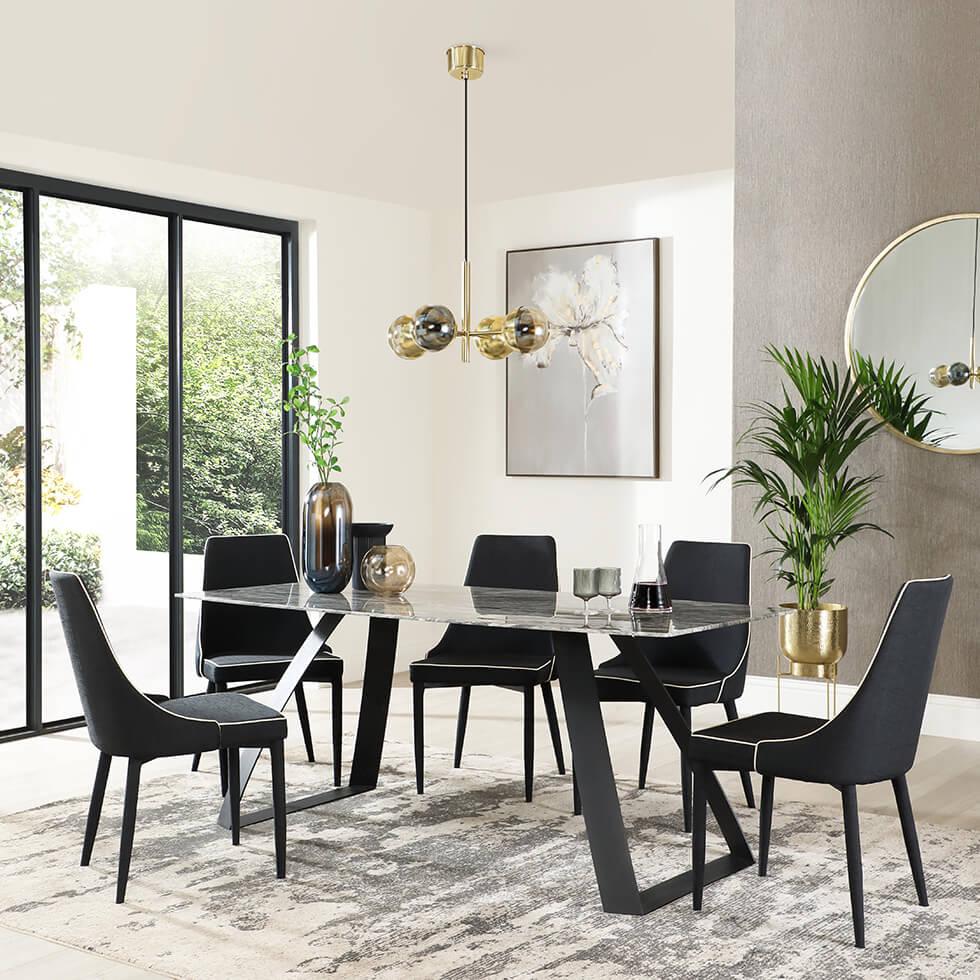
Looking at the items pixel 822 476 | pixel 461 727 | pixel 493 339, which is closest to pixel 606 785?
pixel 461 727

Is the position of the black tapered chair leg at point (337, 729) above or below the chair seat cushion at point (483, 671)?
below

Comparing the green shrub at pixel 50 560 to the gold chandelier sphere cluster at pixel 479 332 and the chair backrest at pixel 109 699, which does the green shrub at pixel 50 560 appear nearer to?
the gold chandelier sphere cluster at pixel 479 332

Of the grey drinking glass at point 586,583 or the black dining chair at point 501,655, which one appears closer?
the grey drinking glass at point 586,583

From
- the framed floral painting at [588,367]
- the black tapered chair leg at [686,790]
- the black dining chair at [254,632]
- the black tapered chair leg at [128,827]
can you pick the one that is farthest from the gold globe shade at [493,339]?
the framed floral painting at [588,367]

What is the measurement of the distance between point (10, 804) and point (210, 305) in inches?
109

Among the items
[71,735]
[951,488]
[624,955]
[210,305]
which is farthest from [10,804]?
[951,488]

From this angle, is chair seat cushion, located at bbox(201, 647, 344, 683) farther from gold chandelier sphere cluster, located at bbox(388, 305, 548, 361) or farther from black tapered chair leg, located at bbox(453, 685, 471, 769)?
gold chandelier sphere cluster, located at bbox(388, 305, 548, 361)

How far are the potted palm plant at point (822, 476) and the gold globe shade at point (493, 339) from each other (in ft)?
3.61

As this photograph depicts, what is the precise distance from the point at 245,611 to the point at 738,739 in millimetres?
2260

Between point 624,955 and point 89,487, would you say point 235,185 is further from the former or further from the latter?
point 624,955

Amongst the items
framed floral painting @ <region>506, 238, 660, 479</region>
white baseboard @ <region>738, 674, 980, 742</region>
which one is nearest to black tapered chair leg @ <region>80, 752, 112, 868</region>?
white baseboard @ <region>738, 674, 980, 742</region>

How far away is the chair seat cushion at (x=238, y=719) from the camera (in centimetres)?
359

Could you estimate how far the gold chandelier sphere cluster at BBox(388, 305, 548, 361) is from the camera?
4.50 meters

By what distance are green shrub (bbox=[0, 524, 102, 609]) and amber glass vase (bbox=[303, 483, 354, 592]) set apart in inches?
63.7
